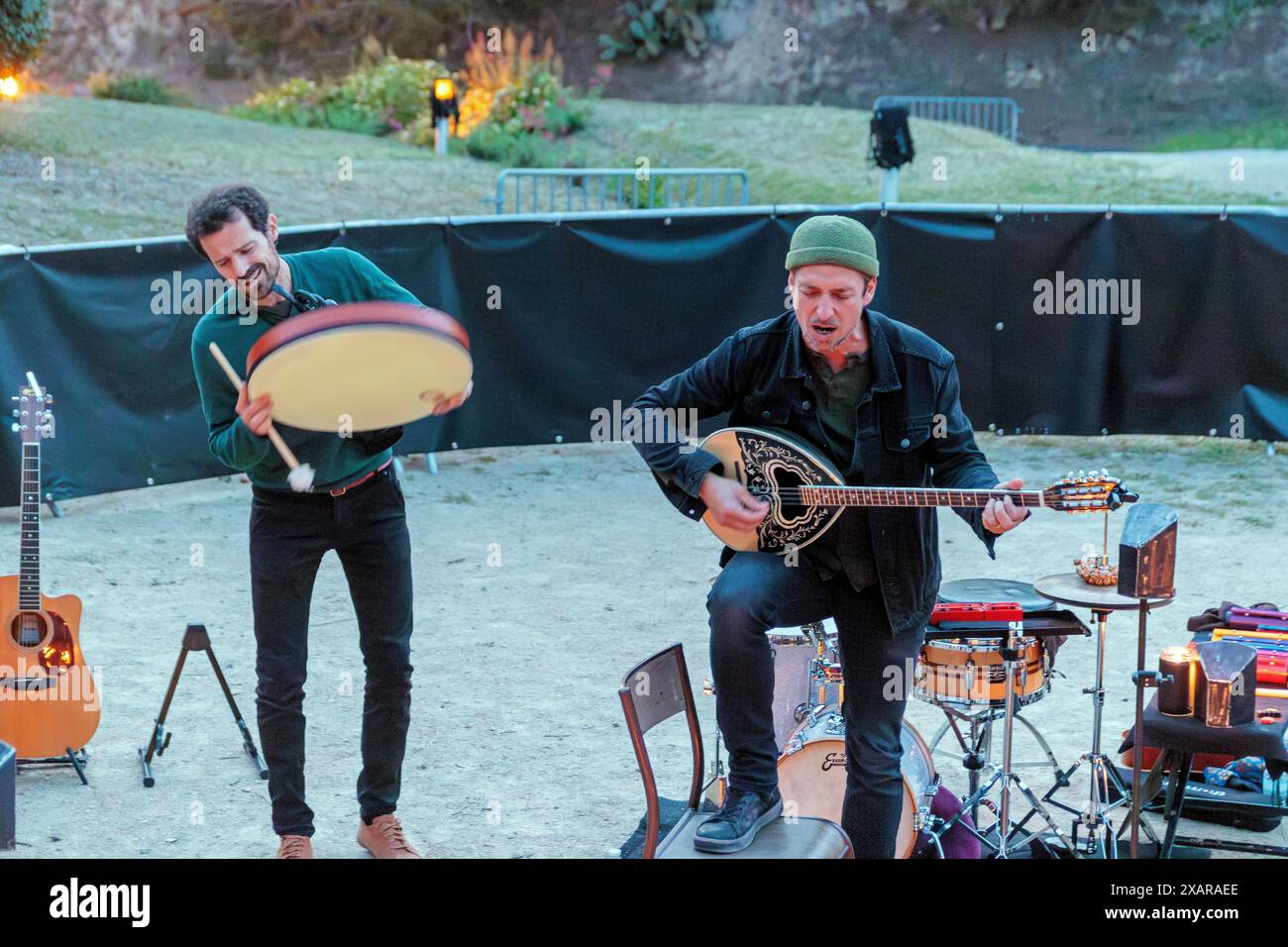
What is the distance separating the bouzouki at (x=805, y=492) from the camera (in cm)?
451

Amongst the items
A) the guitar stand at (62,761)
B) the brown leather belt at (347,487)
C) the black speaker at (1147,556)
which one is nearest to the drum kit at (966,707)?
the black speaker at (1147,556)

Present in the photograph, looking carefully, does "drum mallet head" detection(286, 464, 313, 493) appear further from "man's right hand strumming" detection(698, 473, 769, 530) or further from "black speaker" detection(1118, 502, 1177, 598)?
"black speaker" detection(1118, 502, 1177, 598)

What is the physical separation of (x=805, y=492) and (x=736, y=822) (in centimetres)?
98

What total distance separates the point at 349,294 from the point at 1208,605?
211 inches

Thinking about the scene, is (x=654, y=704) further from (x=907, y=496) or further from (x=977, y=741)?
(x=977, y=741)

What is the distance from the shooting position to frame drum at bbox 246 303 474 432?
4562 mm

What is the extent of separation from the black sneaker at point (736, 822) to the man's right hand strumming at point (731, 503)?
0.80 metres

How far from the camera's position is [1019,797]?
20.6 feet

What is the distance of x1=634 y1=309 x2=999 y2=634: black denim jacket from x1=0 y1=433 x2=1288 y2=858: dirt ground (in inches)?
64.1

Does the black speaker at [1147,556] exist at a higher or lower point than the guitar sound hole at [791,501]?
lower

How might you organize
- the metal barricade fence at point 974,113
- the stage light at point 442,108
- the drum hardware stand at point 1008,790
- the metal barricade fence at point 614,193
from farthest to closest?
the metal barricade fence at point 974,113, the stage light at point 442,108, the metal barricade fence at point 614,193, the drum hardware stand at point 1008,790

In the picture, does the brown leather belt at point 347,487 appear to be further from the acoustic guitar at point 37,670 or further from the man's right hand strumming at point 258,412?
the acoustic guitar at point 37,670

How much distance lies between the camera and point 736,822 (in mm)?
4523

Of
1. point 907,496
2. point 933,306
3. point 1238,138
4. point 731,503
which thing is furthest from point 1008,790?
point 1238,138
